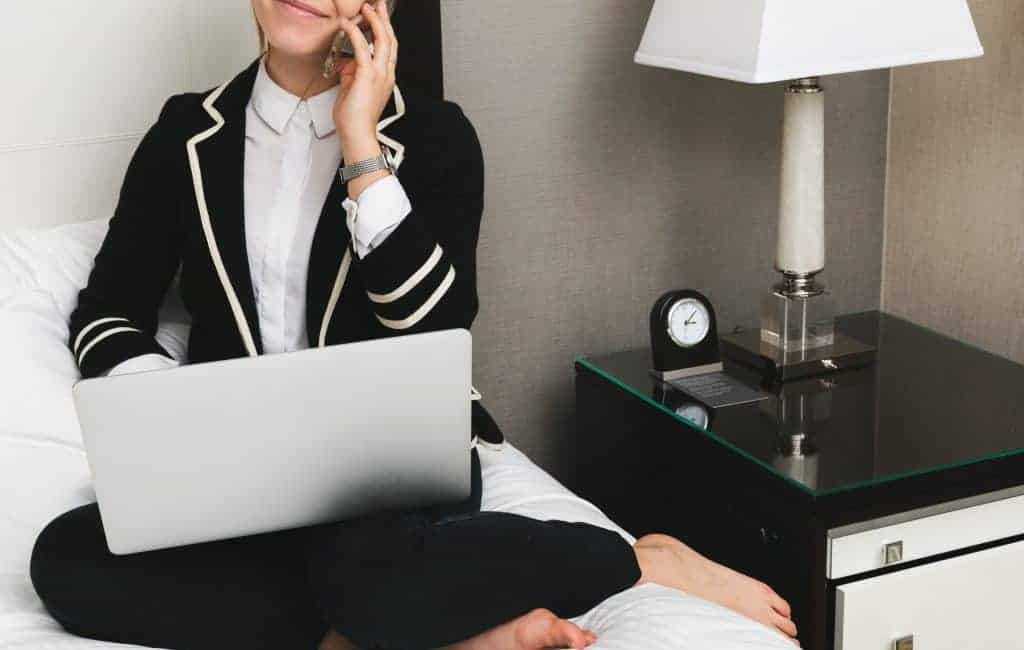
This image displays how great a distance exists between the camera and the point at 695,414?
6.11 feet

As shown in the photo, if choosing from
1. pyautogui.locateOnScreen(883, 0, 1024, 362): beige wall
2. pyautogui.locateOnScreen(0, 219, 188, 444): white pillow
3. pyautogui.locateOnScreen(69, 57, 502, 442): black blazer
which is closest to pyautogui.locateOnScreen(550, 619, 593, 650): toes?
pyautogui.locateOnScreen(69, 57, 502, 442): black blazer

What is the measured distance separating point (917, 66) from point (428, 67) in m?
0.87

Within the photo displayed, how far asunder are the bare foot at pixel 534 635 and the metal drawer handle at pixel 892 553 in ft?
1.82

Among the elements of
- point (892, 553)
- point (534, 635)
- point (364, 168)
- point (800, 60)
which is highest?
point (800, 60)

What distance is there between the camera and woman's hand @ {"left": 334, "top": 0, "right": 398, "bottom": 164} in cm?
157

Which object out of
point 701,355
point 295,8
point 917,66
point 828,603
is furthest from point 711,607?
point 917,66

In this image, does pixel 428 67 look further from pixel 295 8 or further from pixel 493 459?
pixel 493 459

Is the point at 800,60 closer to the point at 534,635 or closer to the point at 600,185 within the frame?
the point at 600,185

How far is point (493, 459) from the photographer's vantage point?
69.1 inches

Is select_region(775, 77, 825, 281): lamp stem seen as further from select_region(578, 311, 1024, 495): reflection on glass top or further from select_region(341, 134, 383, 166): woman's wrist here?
select_region(341, 134, 383, 166): woman's wrist

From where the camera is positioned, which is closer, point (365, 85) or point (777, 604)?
point (777, 604)

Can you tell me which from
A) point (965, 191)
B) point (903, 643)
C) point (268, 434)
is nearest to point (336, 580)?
point (268, 434)

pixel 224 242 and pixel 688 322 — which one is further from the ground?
pixel 224 242

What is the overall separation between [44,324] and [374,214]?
47 cm
